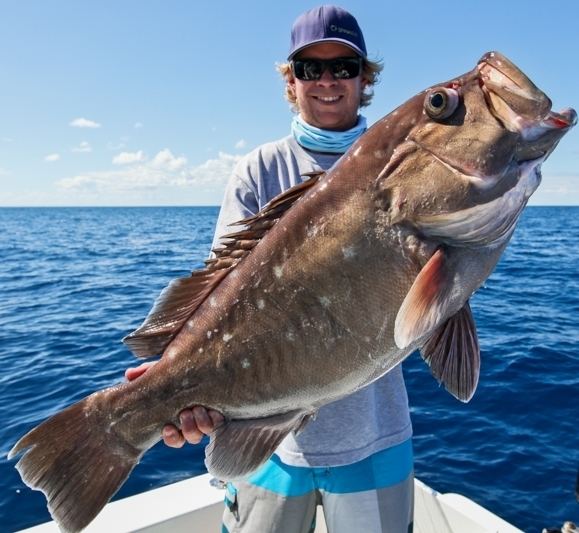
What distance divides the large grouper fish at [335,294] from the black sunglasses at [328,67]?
40.9 inches

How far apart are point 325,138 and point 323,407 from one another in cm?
157

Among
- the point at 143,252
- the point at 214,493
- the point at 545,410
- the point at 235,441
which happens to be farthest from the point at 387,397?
the point at 143,252

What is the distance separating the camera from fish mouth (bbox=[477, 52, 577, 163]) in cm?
211

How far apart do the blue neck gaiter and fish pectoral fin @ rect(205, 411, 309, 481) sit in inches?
64.5

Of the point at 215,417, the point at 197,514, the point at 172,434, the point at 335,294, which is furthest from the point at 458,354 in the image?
the point at 197,514

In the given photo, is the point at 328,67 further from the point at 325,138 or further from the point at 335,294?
the point at 335,294

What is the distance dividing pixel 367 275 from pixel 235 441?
3.59 ft

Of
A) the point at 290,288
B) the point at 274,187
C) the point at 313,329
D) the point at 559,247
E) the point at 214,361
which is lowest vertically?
the point at 559,247

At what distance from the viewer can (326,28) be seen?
322 centimetres

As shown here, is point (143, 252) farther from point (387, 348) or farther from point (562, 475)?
point (387, 348)

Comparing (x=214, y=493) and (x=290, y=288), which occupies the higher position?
(x=290, y=288)

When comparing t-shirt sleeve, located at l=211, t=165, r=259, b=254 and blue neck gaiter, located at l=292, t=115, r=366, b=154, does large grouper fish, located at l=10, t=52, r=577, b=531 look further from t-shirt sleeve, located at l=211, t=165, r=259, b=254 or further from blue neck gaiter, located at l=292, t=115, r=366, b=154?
blue neck gaiter, located at l=292, t=115, r=366, b=154

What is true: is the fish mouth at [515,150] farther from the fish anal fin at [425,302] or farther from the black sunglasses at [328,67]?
the black sunglasses at [328,67]

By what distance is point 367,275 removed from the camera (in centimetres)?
233
